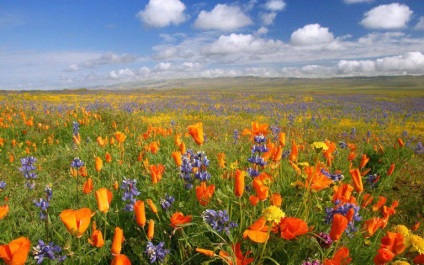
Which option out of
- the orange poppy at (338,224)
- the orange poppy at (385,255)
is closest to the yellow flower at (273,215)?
the orange poppy at (338,224)

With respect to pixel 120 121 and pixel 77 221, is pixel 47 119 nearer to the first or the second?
pixel 120 121

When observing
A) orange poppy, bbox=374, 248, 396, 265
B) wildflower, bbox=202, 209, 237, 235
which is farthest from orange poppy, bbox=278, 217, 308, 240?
wildflower, bbox=202, 209, 237, 235

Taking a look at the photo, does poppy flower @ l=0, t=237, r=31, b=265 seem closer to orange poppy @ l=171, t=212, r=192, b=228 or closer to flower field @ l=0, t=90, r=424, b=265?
flower field @ l=0, t=90, r=424, b=265

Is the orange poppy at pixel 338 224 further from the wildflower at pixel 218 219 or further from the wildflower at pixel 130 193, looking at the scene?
the wildflower at pixel 130 193

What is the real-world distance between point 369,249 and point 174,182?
6.07 feet

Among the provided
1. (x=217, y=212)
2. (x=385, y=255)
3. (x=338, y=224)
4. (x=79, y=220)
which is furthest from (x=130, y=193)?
(x=385, y=255)

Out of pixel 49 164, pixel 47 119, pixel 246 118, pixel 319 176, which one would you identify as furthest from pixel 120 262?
pixel 246 118

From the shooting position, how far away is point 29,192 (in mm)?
3693

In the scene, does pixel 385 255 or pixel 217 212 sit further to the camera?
pixel 217 212

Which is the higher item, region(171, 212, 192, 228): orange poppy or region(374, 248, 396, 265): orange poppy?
region(374, 248, 396, 265): orange poppy

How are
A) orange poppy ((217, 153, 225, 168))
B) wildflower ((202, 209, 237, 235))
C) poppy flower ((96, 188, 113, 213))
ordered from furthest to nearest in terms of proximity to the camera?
1. orange poppy ((217, 153, 225, 168))
2. wildflower ((202, 209, 237, 235))
3. poppy flower ((96, 188, 113, 213))

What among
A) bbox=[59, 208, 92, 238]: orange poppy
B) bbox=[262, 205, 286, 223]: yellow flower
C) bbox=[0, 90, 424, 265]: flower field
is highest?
bbox=[59, 208, 92, 238]: orange poppy

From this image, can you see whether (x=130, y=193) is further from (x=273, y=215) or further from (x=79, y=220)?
(x=273, y=215)

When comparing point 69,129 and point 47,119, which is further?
point 47,119
